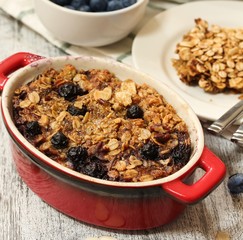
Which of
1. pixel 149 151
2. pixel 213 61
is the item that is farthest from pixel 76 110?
pixel 213 61

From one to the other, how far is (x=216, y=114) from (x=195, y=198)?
0.35 metres

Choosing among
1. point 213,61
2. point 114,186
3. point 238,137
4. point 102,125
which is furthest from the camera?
point 213,61

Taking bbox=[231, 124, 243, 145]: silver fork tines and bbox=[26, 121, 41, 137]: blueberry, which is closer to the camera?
bbox=[26, 121, 41, 137]: blueberry

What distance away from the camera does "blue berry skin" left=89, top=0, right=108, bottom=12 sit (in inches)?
51.3

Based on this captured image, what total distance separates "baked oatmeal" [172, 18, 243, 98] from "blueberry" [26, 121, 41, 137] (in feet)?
1.44

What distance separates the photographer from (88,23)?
1240mm

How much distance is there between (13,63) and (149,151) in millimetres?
325

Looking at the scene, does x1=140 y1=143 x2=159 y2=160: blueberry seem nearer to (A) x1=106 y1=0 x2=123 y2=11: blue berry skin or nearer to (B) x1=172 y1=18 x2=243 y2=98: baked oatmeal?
(B) x1=172 y1=18 x2=243 y2=98: baked oatmeal

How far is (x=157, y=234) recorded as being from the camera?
37.6 inches

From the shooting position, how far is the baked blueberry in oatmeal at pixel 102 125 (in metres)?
0.89

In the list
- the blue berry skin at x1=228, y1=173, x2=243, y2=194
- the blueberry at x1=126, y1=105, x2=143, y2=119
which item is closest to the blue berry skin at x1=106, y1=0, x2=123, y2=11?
the blueberry at x1=126, y1=105, x2=143, y2=119

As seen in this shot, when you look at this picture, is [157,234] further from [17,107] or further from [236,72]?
[236,72]

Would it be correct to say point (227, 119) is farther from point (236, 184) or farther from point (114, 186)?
point (114, 186)

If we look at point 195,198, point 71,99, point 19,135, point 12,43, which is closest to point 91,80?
point 71,99
